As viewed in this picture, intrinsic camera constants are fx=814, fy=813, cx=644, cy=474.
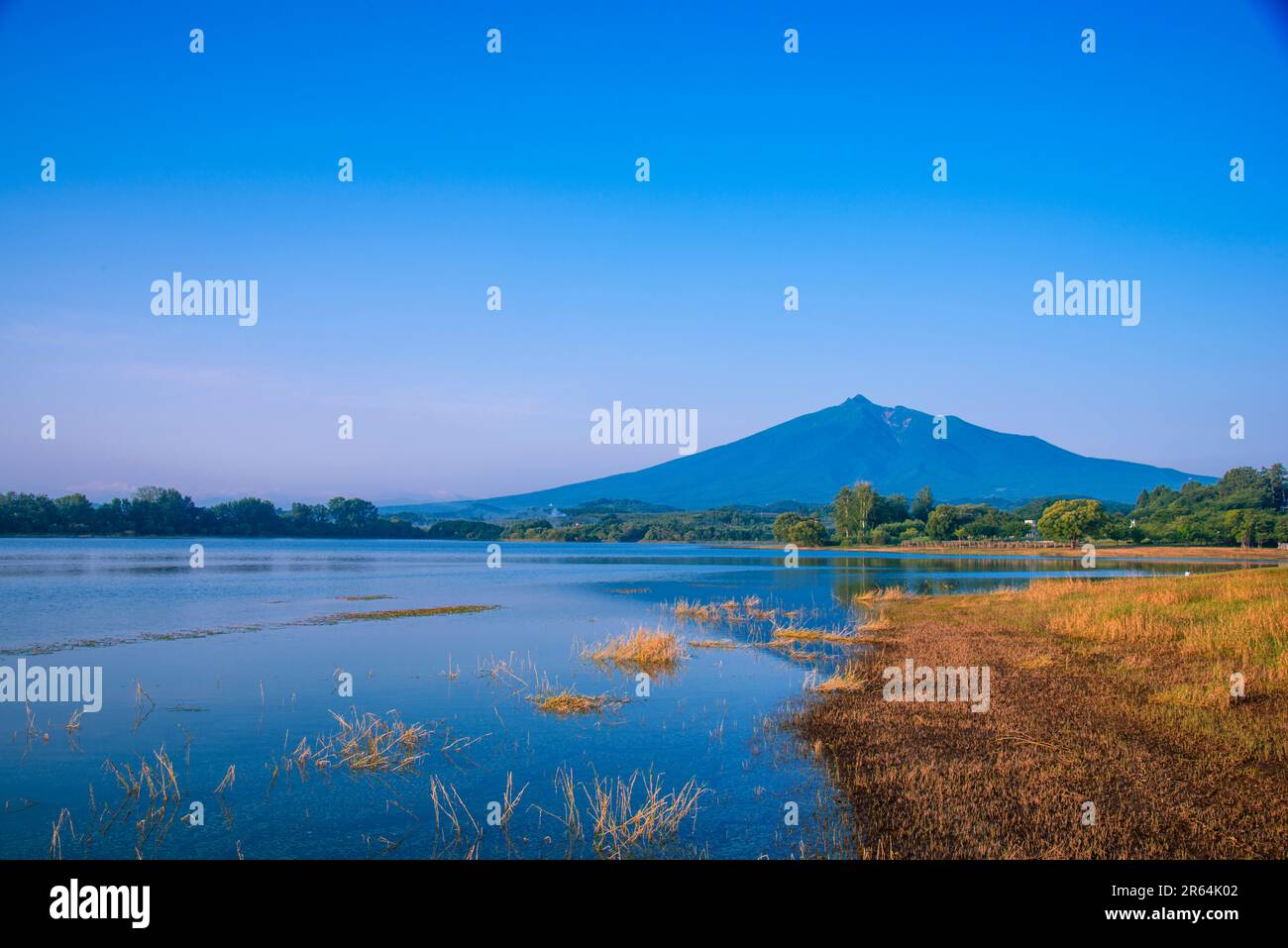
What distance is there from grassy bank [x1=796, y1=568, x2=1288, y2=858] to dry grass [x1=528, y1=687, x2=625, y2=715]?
4.81 meters

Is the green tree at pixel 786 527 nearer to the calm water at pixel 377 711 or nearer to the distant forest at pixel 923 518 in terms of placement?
the distant forest at pixel 923 518

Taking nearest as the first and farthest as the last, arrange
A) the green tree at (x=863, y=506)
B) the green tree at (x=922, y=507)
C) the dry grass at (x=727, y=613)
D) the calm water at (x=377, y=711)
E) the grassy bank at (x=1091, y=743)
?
the grassy bank at (x=1091, y=743), the calm water at (x=377, y=711), the dry grass at (x=727, y=613), the green tree at (x=863, y=506), the green tree at (x=922, y=507)

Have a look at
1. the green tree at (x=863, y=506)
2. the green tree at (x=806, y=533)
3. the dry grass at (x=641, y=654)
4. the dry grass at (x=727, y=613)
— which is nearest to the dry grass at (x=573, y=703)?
the dry grass at (x=641, y=654)

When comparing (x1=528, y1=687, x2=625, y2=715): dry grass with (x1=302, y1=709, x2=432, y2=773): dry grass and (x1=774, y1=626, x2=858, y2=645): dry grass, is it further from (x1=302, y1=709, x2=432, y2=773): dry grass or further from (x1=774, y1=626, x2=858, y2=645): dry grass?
(x1=774, y1=626, x2=858, y2=645): dry grass

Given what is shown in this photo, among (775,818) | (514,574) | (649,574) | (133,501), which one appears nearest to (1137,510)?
(649,574)

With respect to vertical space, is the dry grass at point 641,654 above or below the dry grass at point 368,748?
Result: below

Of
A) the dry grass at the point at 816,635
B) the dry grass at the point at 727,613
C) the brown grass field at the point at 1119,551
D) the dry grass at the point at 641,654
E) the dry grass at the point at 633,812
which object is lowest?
the brown grass field at the point at 1119,551

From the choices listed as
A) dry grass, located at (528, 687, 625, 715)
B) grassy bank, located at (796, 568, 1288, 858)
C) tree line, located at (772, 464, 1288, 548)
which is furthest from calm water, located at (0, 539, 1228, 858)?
tree line, located at (772, 464, 1288, 548)

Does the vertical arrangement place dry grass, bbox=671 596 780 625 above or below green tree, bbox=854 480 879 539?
below

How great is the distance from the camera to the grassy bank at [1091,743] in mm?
9492

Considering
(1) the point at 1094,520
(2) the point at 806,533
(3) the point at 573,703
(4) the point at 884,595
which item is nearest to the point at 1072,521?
(1) the point at 1094,520

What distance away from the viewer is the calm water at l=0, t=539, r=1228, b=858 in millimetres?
10664

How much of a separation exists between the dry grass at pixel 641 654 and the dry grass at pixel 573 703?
4.67 metres
